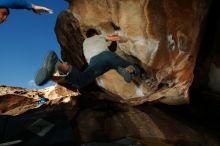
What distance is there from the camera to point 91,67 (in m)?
6.92

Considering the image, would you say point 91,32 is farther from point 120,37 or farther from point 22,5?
point 22,5

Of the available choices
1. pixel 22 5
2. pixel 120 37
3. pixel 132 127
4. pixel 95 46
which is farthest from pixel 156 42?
pixel 22 5

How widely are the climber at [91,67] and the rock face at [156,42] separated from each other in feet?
4.10

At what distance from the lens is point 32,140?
5078 mm

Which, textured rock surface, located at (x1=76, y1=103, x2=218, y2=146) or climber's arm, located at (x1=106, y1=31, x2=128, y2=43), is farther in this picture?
climber's arm, located at (x1=106, y1=31, x2=128, y2=43)

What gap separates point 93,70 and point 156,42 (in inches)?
136

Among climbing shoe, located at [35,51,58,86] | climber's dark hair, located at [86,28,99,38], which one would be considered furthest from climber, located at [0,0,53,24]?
climber's dark hair, located at [86,28,99,38]

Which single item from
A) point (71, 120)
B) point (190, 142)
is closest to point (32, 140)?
point (71, 120)

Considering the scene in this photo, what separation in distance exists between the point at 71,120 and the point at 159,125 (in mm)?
1915

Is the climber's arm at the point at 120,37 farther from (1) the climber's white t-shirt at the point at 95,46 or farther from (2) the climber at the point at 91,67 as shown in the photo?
(1) the climber's white t-shirt at the point at 95,46

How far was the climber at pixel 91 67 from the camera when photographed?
6.05 meters

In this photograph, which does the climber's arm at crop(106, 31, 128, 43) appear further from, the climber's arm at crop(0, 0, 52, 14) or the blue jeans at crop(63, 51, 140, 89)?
the climber's arm at crop(0, 0, 52, 14)

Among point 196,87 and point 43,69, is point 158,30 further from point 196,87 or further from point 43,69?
point 43,69

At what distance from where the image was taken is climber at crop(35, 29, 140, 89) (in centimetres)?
605
